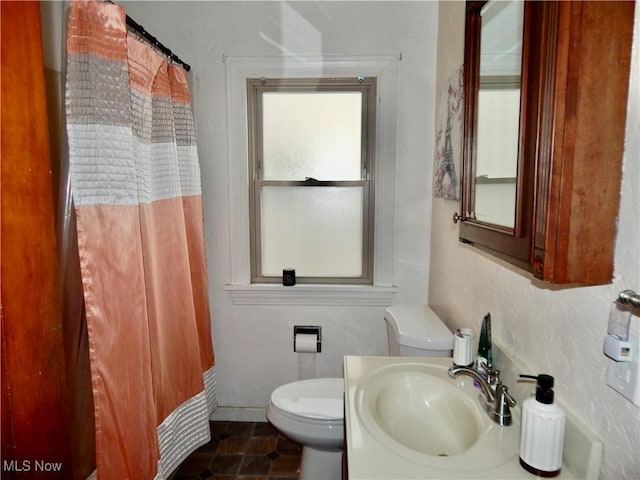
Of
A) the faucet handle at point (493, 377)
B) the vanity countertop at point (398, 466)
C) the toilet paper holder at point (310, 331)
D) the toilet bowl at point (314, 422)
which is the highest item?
the faucet handle at point (493, 377)

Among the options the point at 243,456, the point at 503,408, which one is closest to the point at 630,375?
the point at 503,408

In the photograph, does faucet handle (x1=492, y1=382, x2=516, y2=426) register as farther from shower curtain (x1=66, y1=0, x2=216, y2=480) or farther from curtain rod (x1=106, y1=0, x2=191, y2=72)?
curtain rod (x1=106, y1=0, x2=191, y2=72)

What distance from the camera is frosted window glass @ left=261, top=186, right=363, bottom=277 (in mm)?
2089

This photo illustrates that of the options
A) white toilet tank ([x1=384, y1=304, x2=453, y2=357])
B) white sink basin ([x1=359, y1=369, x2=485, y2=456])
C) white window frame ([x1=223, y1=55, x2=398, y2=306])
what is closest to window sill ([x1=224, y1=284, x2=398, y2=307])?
white window frame ([x1=223, y1=55, x2=398, y2=306])

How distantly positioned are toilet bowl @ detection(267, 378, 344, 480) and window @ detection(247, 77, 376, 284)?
2.16 ft

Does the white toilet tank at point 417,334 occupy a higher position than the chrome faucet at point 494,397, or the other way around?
the chrome faucet at point 494,397

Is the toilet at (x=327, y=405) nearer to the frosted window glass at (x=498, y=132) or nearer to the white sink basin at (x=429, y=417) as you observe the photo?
the white sink basin at (x=429, y=417)

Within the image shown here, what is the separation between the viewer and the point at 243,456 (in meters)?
1.96

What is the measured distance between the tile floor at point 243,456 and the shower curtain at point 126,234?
39 cm

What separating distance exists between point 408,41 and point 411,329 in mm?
1442

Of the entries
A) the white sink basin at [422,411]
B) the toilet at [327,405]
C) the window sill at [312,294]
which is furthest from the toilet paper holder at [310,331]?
the white sink basin at [422,411]

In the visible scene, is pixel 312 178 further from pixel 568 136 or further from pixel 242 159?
pixel 568 136

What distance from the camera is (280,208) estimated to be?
2.11 m

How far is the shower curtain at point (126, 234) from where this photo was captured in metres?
1.09
